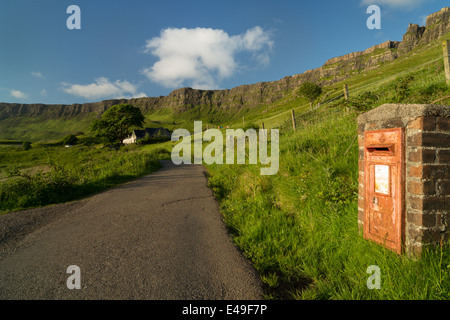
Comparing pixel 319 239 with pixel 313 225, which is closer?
pixel 319 239

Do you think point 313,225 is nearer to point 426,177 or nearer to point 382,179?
point 382,179

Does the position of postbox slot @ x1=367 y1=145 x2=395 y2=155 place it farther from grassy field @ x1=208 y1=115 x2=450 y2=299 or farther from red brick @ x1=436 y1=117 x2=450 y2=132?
grassy field @ x1=208 y1=115 x2=450 y2=299

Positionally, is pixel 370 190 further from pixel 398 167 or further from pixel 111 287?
pixel 111 287

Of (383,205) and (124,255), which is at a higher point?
(383,205)

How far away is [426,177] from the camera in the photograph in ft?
6.64

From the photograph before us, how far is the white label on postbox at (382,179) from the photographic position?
2.31 m

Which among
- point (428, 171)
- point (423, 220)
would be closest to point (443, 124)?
point (428, 171)

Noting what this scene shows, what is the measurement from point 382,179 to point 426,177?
1.28ft

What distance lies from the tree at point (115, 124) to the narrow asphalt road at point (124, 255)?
5101 centimetres

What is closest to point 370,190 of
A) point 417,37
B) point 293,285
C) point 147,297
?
point 293,285

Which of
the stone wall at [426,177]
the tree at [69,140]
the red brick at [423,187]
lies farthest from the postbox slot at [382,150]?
the tree at [69,140]

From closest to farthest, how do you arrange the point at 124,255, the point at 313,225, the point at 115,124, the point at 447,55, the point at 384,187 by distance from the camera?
the point at 384,187 → the point at 124,255 → the point at 313,225 → the point at 447,55 → the point at 115,124
